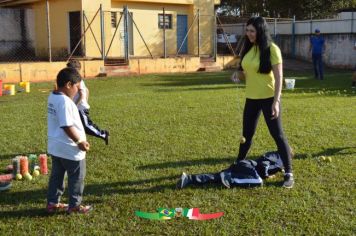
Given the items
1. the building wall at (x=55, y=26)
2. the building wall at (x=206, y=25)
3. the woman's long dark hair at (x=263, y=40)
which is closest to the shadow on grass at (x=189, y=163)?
the woman's long dark hair at (x=263, y=40)

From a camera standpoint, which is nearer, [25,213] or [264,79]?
[25,213]

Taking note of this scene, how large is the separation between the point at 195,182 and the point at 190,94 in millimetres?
8043

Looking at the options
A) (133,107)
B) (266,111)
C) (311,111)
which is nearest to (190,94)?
(133,107)

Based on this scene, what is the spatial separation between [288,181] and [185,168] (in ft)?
4.49

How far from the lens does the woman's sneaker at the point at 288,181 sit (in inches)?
200

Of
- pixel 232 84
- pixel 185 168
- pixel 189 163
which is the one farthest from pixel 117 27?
pixel 185 168

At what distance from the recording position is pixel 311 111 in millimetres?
9961

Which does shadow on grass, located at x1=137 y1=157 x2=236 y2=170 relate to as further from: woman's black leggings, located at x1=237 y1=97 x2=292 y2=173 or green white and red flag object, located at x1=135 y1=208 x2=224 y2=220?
green white and red flag object, located at x1=135 y1=208 x2=224 y2=220

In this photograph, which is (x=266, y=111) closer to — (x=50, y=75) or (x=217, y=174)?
(x=217, y=174)

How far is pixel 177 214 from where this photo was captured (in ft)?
14.2

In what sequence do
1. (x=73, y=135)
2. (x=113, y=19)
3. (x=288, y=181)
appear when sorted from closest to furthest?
(x=73, y=135)
(x=288, y=181)
(x=113, y=19)

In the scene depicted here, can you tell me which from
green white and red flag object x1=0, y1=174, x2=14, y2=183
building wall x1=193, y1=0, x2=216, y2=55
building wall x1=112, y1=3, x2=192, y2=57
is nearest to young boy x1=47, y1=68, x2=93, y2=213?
green white and red flag object x1=0, y1=174, x2=14, y2=183

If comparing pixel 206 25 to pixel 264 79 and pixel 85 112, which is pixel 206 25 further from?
pixel 264 79

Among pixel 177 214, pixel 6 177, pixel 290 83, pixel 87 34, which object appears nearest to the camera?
pixel 177 214
